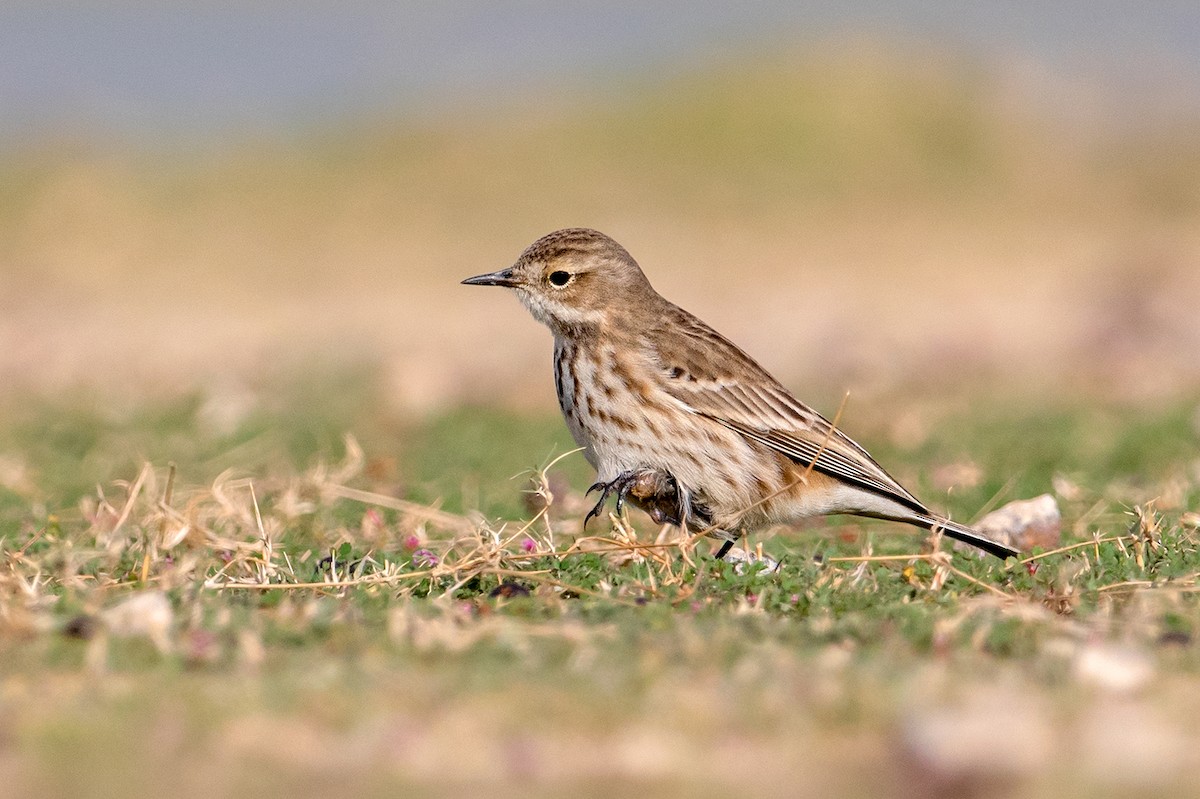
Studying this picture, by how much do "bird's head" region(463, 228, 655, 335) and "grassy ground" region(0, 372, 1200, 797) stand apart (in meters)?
0.95

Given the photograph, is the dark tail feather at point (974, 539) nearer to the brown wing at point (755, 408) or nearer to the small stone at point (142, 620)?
the brown wing at point (755, 408)

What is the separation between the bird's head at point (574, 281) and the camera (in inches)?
290

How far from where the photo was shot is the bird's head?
7.36 meters

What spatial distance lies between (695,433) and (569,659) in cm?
241

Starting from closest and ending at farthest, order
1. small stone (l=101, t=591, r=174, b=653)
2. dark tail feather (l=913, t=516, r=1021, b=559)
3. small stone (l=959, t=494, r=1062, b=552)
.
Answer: small stone (l=101, t=591, r=174, b=653)
dark tail feather (l=913, t=516, r=1021, b=559)
small stone (l=959, t=494, r=1062, b=552)

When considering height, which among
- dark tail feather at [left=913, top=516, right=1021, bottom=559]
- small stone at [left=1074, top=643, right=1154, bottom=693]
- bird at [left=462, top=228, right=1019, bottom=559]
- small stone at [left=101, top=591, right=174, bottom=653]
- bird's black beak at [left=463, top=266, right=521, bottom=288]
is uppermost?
bird's black beak at [left=463, top=266, right=521, bottom=288]

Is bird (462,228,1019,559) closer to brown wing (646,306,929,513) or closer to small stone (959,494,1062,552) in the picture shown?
brown wing (646,306,929,513)

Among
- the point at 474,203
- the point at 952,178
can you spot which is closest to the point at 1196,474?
the point at 474,203

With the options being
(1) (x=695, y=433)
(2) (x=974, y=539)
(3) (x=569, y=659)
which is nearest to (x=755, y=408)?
(1) (x=695, y=433)

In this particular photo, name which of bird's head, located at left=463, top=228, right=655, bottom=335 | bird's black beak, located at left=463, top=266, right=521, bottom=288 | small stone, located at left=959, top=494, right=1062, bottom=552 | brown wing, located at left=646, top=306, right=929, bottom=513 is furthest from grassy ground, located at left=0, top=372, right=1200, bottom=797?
bird's black beak, located at left=463, top=266, right=521, bottom=288

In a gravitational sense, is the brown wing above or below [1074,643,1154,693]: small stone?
above

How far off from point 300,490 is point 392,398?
4.09 metres

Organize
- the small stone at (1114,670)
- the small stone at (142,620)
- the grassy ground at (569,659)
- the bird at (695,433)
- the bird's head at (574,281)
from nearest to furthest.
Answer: the grassy ground at (569,659) → the small stone at (1114,670) → the small stone at (142,620) → the bird at (695,433) → the bird's head at (574,281)

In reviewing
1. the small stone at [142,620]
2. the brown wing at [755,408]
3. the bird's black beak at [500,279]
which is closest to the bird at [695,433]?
the brown wing at [755,408]
